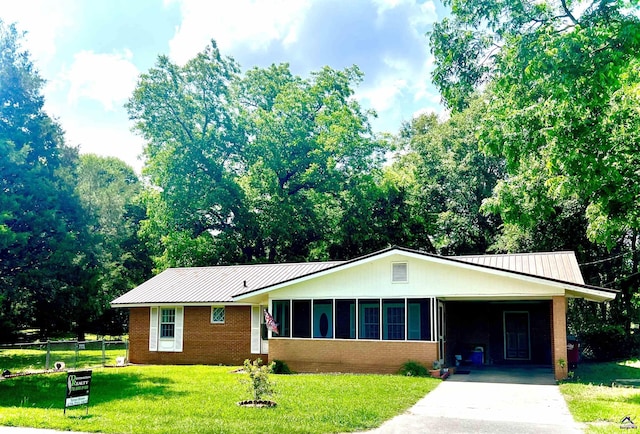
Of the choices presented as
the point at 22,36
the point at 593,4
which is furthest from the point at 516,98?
the point at 22,36

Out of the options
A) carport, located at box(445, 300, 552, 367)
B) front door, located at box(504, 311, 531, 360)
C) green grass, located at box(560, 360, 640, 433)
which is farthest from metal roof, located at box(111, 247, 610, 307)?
green grass, located at box(560, 360, 640, 433)

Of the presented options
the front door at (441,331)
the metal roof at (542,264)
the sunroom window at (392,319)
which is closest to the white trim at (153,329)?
the sunroom window at (392,319)

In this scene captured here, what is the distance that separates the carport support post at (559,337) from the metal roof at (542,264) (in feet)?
4.95

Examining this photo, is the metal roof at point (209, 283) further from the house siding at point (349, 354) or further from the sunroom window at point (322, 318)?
the house siding at point (349, 354)

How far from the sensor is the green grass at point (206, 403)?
9.95m

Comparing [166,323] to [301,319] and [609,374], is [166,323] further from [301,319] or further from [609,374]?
[609,374]

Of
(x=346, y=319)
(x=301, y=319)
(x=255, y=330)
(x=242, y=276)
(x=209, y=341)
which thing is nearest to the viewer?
(x=346, y=319)

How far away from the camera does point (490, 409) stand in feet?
39.3

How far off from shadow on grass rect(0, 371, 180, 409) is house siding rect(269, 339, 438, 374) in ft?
15.6

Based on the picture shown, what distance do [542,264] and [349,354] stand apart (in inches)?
298

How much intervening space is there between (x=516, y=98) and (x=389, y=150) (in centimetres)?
2495

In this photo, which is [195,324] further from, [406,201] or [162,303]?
[406,201]

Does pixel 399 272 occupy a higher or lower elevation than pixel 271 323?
higher

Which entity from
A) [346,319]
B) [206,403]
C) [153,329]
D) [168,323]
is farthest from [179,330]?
[206,403]
